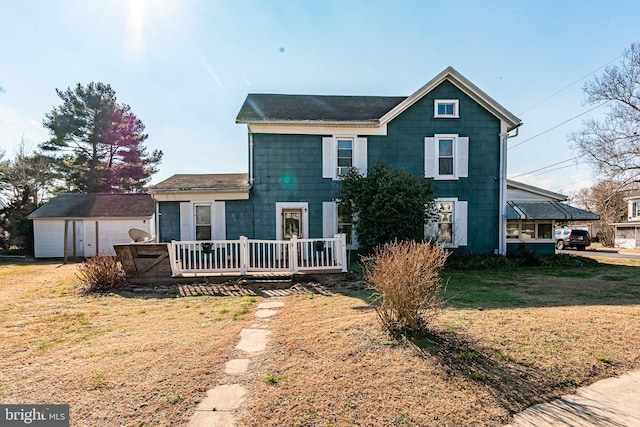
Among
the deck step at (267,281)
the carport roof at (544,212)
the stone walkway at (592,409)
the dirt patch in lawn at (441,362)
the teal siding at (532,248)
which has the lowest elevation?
the deck step at (267,281)

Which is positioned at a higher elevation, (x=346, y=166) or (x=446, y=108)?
(x=446, y=108)

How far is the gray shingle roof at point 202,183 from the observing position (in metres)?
12.0

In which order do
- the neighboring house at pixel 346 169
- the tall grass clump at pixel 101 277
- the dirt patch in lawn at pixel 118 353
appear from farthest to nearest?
the neighboring house at pixel 346 169, the tall grass clump at pixel 101 277, the dirt patch in lawn at pixel 118 353

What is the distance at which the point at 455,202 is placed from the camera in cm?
1314

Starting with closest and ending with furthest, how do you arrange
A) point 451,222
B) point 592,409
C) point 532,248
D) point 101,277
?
point 592,409, point 101,277, point 451,222, point 532,248

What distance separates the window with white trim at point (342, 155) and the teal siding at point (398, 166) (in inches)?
8.9

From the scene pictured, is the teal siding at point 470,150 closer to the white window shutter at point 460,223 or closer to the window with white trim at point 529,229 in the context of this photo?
the white window shutter at point 460,223

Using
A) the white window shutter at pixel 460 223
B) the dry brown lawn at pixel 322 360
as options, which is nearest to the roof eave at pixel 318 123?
the white window shutter at pixel 460 223

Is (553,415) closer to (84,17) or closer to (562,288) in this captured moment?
(562,288)

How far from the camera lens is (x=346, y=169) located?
506 inches

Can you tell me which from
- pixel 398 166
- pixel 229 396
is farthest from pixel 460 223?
pixel 229 396

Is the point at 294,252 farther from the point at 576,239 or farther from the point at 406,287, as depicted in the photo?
the point at 576,239

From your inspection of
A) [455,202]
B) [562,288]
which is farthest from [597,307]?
[455,202]

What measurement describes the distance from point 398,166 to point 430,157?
55.0 inches
